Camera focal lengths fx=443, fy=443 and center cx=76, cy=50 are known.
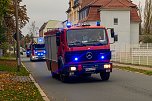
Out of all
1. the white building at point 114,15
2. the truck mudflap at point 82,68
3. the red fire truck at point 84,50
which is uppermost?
the white building at point 114,15

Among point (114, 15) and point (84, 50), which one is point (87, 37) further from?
point (114, 15)

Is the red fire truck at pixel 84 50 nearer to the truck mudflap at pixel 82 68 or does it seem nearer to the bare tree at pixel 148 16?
the truck mudflap at pixel 82 68

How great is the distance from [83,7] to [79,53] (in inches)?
2250

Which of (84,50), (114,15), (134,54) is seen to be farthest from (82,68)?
(114,15)

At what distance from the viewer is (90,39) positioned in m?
20.6

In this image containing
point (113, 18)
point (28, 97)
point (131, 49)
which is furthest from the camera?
point (113, 18)

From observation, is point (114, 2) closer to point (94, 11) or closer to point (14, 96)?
point (94, 11)

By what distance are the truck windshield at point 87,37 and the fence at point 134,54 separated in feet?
55.1

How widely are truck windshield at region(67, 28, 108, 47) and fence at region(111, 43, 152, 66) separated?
16.8 metres

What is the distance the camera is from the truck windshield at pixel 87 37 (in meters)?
20.5

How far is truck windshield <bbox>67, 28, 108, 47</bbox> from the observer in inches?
805

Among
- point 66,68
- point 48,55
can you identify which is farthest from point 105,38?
point 48,55

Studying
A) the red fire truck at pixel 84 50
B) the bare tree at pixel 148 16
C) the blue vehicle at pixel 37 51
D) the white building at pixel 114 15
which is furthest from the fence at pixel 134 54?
the bare tree at pixel 148 16

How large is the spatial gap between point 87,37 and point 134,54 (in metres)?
20.8
